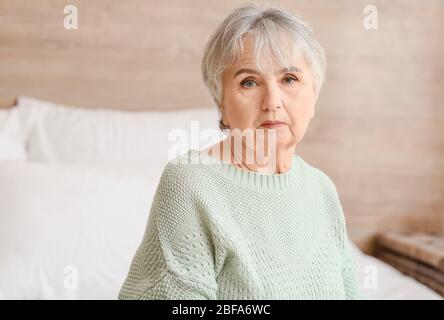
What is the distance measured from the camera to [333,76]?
7.48 ft

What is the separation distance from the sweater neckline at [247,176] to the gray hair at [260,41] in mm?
88

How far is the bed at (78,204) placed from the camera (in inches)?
58.3

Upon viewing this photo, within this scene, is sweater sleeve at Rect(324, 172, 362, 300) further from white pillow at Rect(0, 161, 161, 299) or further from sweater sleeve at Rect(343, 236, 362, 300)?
white pillow at Rect(0, 161, 161, 299)

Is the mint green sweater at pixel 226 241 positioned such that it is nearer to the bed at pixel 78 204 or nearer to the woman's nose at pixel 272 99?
the woman's nose at pixel 272 99

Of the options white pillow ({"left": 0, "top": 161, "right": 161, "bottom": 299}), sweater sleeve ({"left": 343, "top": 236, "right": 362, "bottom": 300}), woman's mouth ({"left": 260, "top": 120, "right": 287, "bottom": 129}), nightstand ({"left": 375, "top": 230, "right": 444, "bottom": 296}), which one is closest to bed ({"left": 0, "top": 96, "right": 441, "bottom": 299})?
white pillow ({"left": 0, "top": 161, "right": 161, "bottom": 299})

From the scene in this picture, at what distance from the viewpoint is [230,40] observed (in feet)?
2.63

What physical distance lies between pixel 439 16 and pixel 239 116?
6.12 feet

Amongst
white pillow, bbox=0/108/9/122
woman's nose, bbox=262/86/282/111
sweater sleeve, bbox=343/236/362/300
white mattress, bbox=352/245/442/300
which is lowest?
white mattress, bbox=352/245/442/300

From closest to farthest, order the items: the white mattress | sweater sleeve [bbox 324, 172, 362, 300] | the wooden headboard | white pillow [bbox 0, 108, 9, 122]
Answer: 1. sweater sleeve [bbox 324, 172, 362, 300]
2. the white mattress
3. white pillow [bbox 0, 108, 9, 122]
4. the wooden headboard

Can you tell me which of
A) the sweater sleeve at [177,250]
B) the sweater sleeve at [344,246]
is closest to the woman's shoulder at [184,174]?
the sweater sleeve at [177,250]

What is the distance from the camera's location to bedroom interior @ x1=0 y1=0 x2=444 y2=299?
1.54m

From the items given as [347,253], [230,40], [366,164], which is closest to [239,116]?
[230,40]

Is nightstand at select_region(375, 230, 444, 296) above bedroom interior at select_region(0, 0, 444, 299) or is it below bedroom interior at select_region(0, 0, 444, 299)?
below
